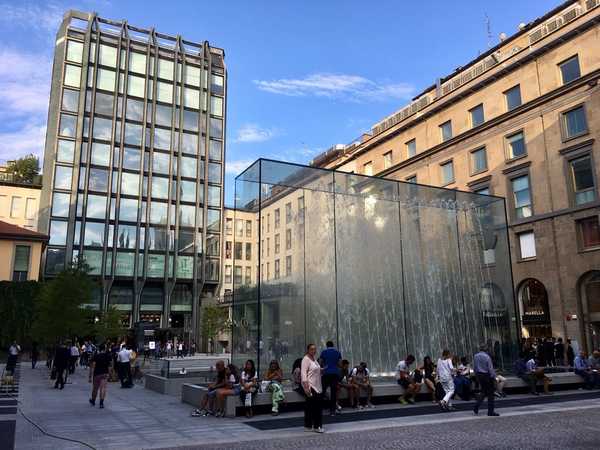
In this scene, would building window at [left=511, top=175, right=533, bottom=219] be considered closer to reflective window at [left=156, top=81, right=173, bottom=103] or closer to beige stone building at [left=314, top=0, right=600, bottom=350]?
beige stone building at [left=314, top=0, right=600, bottom=350]

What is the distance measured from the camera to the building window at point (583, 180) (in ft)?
88.0

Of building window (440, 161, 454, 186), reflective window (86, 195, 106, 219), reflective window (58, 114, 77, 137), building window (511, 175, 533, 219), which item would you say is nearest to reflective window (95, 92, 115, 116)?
reflective window (58, 114, 77, 137)

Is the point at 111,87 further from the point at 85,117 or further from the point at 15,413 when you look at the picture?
the point at 15,413

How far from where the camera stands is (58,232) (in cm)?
5053

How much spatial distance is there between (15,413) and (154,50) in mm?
54028

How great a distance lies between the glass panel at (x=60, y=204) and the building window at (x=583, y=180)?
4607cm

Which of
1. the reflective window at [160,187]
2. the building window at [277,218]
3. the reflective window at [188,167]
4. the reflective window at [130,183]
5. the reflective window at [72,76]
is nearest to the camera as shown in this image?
the building window at [277,218]

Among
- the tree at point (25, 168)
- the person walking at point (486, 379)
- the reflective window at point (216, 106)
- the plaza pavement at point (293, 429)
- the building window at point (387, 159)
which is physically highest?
the reflective window at point (216, 106)

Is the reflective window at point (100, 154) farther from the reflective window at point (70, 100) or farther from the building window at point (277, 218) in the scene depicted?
the building window at point (277, 218)

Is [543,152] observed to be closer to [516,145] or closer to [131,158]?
[516,145]

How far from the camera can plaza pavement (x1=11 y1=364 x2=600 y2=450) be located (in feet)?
26.5

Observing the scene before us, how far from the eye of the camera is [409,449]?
7594 millimetres

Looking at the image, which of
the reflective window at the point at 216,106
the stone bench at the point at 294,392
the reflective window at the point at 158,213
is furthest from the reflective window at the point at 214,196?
the stone bench at the point at 294,392

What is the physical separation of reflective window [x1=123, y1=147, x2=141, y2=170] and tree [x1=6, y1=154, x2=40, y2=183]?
58.6 feet
